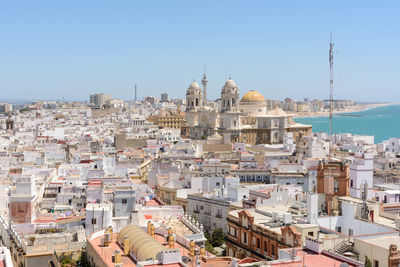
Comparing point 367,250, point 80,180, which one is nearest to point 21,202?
point 80,180

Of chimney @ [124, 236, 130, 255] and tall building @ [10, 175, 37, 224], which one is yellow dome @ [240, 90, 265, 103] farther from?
chimney @ [124, 236, 130, 255]

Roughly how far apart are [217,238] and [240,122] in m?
42.8

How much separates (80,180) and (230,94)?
3820 cm

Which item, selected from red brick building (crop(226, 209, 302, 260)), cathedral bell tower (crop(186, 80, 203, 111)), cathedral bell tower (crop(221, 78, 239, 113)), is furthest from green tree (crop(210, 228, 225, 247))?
cathedral bell tower (crop(186, 80, 203, 111))

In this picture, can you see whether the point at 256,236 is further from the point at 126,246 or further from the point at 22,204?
the point at 22,204

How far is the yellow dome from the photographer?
237 ft

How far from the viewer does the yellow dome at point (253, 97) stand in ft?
237

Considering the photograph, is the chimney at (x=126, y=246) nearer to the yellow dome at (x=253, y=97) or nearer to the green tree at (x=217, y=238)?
the green tree at (x=217, y=238)

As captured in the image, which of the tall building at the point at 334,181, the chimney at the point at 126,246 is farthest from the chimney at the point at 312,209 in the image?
the chimney at the point at 126,246

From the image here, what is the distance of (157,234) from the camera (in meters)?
17.5

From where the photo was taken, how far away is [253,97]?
72.4m

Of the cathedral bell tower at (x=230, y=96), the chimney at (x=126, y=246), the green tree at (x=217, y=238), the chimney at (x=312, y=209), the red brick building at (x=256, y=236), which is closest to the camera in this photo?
the chimney at (x=126, y=246)

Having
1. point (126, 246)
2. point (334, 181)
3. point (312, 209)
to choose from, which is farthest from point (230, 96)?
point (126, 246)

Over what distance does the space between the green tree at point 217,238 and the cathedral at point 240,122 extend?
117ft
